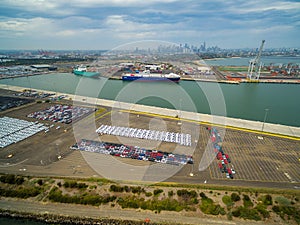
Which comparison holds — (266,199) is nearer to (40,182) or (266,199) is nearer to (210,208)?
(210,208)

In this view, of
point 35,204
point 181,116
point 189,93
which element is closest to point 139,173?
point 35,204

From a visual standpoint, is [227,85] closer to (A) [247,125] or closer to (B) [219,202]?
(A) [247,125]

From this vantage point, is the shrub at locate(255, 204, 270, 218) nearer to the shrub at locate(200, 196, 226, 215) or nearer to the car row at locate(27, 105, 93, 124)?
the shrub at locate(200, 196, 226, 215)

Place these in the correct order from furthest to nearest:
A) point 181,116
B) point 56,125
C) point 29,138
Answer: point 181,116 < point 56,125 < point 29,138

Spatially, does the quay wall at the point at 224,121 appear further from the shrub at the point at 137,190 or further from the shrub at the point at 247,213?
the shrub at the point at 137,190

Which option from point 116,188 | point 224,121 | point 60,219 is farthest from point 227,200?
point 224,121

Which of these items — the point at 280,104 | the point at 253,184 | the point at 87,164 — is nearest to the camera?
the point at 253,184
